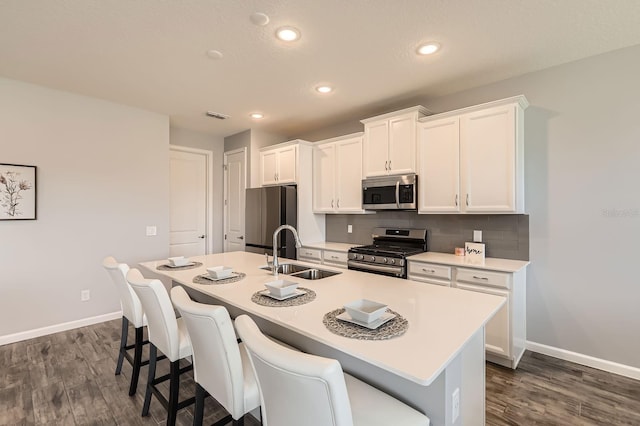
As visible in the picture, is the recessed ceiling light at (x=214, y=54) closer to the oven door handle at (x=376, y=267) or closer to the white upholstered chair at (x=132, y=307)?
the white upholstered chair at (x=132, y=307)

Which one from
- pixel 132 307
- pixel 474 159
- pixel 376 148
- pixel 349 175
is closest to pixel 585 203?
pixel 474 159

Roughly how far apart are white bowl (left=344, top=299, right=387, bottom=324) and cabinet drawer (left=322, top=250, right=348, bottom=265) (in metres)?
2.38

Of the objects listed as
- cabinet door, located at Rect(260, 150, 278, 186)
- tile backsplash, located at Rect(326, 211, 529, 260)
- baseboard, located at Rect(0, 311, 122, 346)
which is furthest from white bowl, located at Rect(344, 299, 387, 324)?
baseboard, located at Rect(0, 311, 122, 346)

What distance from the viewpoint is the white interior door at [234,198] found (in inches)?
197

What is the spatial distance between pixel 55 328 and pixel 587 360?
533 cm

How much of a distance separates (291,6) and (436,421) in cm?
241

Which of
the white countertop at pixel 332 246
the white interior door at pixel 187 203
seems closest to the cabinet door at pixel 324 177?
the white countertop at pixel 332 246

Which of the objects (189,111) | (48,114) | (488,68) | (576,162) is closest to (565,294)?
(576,162)

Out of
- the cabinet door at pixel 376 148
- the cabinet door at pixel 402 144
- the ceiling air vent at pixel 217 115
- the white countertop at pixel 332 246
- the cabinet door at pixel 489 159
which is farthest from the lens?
the ceiling air vent at pixel 217 115

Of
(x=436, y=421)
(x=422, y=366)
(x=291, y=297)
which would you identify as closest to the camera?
(x=422, y=366)

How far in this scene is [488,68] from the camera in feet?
9.20

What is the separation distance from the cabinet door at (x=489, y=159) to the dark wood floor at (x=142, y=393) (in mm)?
1415

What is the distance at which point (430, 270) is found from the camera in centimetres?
297

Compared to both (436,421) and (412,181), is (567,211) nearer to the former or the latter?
(412,181)
